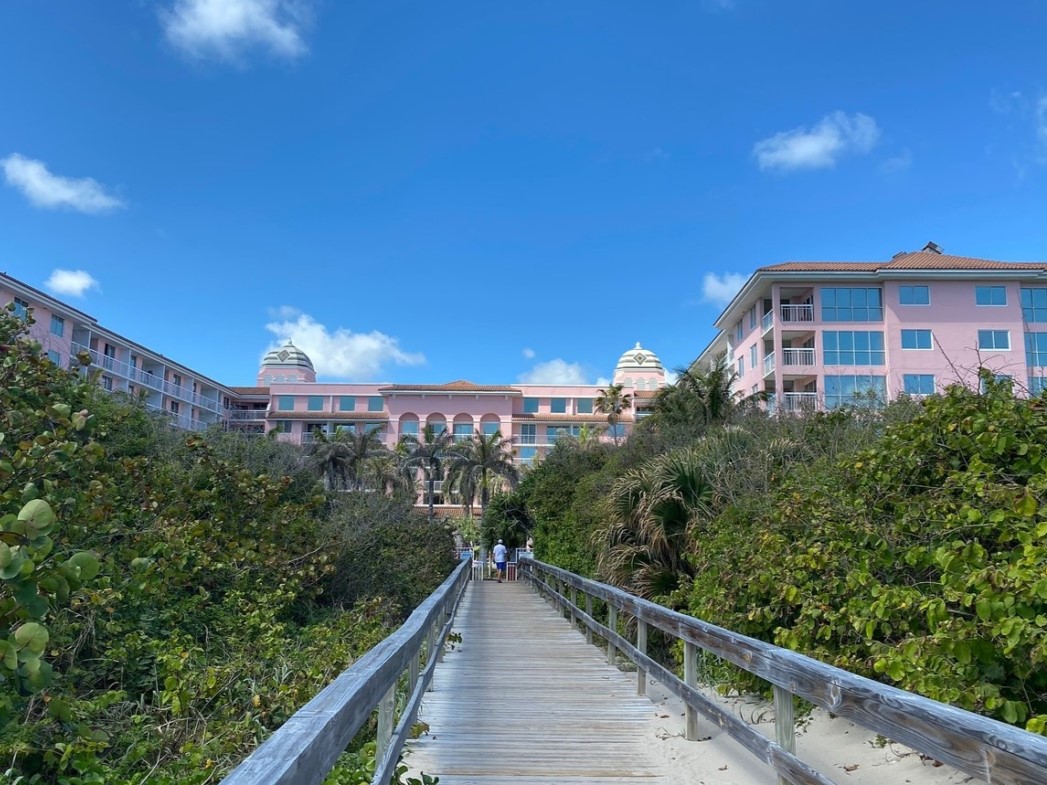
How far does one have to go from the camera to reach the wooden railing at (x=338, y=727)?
1.95 metres

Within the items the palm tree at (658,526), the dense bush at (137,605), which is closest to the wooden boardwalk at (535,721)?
the palm tree at (658,526)

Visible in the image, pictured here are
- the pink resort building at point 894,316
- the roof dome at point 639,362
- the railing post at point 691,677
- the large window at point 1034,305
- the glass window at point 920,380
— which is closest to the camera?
the railing post at point 691,677

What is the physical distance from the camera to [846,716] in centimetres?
295

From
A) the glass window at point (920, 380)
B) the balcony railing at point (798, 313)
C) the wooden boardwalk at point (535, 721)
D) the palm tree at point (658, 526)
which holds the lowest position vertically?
the wooden boardwalk at point (535, 721)

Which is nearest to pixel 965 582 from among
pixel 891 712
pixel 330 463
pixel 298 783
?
pixel 891 712

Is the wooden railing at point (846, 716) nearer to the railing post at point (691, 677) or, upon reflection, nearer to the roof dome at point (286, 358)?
the railing post at point (691, 677)

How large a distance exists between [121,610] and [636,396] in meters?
67.7

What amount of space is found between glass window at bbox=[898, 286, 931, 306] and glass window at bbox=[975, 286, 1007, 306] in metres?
2.60

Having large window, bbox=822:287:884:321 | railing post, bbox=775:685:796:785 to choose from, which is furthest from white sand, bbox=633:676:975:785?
large window, bbox=822:287:884:321

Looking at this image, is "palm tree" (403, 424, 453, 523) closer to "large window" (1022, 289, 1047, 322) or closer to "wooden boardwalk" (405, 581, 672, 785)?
"large window" (1022, 289, 1047, 322)

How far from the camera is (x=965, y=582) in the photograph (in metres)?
3.73

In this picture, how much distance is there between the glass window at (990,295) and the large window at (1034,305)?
1.24m

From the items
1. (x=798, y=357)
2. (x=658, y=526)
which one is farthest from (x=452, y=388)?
(x=658, y=526)

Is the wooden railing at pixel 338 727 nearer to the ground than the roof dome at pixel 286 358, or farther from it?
nearer to the ground
